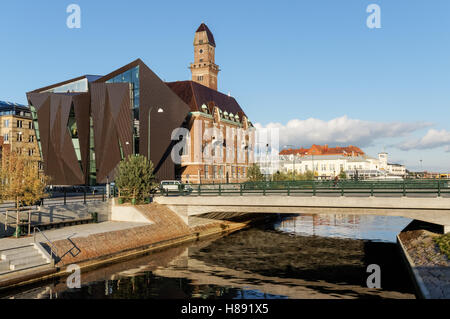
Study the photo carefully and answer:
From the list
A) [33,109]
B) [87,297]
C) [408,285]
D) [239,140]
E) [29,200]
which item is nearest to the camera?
[87,297]

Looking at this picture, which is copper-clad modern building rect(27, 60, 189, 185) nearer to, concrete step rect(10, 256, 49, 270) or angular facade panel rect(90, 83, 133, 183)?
angular facade panel rect(90, 83, 133, 183)

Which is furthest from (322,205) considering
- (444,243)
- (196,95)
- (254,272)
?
(196,95)

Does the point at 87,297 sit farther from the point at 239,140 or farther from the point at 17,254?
the point at 239,140

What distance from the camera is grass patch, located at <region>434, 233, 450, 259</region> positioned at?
66.2 ft

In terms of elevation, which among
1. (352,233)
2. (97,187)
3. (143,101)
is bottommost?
(352,233)

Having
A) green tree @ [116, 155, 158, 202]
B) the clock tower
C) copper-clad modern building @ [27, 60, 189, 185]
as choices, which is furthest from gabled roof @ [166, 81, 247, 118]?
green tree @ [116, 155, 158, 202]

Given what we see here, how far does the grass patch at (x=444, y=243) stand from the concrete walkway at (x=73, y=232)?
69.8 feet

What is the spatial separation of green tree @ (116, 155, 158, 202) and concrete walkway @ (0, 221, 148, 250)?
3.50 m

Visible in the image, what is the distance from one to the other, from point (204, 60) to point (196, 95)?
29212 millimetres

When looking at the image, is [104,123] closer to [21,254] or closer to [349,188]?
[21,254]

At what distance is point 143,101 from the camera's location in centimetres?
5975
